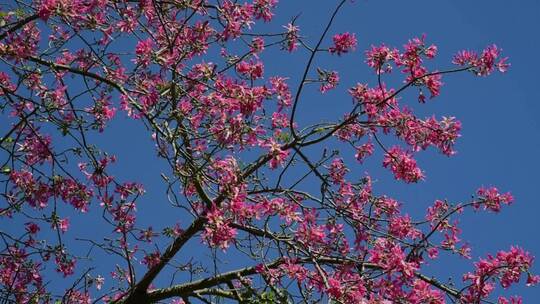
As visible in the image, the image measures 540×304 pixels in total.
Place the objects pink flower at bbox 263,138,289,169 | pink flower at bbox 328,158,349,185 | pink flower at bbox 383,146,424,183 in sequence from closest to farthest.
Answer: pink flower at bbox 263,138,289,169 < pink flower at bbox 383,146,424,183 < pink flower at bbox 328,158,349,185

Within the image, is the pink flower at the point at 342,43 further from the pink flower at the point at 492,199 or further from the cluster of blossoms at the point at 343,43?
the pink flower at the point at 492,199

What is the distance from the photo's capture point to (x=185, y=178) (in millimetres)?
5438

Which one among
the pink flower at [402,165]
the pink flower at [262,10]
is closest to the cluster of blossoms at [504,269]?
the pink flower at [402,165]

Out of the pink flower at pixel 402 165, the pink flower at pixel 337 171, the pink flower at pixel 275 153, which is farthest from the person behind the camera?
the pink flower at pixel 337 171

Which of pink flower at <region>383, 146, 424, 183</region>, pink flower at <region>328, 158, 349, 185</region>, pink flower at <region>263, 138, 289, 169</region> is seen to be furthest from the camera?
pink flower at <region>328, 158, 349, 185</region>

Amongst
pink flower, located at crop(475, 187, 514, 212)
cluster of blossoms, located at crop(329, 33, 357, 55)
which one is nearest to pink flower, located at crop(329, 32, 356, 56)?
cluster of blossoms, located at crop(329, 33, 357, 55)

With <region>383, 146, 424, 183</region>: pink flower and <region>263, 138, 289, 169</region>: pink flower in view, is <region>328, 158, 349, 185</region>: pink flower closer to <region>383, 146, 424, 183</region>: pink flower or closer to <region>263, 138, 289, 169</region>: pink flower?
<region>383, 146, 424, 183</region>: pink flower

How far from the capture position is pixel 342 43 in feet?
22.4

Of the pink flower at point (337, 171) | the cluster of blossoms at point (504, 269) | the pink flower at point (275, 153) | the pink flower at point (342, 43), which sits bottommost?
the cluster of blossoms at point (504, 269)

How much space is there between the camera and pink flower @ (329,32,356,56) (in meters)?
6.82

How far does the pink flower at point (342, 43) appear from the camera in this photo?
6.82m

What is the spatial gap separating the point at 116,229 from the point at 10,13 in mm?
2430

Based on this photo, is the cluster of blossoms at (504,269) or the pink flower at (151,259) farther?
the pink flower at (151,259)

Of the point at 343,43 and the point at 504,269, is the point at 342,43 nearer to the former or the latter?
the point at 343,43
